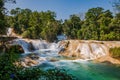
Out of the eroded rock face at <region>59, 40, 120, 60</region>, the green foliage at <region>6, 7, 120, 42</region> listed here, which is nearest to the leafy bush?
the eroded rock face at <region>59, 40, 120, 60</region>

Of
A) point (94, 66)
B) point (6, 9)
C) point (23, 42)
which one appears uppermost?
point (6, 9)

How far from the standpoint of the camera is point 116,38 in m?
52.8

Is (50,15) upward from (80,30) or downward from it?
upward

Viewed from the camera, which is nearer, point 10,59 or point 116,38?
point 10,59

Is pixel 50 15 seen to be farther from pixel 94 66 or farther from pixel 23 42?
pixel 94 66

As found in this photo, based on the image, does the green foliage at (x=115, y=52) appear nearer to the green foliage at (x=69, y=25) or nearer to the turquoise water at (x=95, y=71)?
the turquoise water at (x=95, y=71)

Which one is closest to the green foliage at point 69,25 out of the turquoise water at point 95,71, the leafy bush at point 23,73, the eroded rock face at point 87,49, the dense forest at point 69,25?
the dense forest at point 69,25

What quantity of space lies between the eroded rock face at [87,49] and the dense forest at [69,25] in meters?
13.3

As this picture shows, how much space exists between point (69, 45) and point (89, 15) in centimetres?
2203

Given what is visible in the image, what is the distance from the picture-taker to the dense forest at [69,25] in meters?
55.2

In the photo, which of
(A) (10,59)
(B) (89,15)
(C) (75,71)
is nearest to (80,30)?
(B) (89,15)

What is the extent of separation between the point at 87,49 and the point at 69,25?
28.0m

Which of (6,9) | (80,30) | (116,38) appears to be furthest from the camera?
(80,30)

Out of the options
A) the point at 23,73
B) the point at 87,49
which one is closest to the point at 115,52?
the point at 87,49
